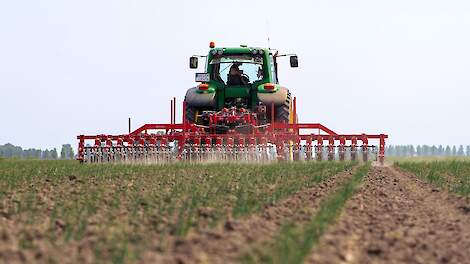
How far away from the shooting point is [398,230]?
7.14 m

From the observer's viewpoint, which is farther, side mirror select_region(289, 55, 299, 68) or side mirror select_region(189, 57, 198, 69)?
side mirror select_region(189, 57, 198, 69)

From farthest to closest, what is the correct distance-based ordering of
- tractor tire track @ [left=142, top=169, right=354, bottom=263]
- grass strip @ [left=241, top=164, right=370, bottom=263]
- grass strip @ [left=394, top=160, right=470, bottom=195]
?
grass strip @ [left=394, top=160, right=470, bottom=195] < tractor tire track @ [left=142, top=169, right=354, bottom=263] < grass strip @ [left=241, top=164, right=370, bottom=263]

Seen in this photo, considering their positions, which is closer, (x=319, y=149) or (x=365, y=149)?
(x=319, y=149)

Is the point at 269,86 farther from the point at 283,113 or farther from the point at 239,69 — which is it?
the point at 239,69

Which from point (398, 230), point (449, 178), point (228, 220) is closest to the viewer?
point (228, 220)

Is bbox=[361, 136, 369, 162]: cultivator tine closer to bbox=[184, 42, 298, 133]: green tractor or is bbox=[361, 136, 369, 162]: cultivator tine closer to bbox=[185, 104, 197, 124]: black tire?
bbox=[184, 42, 298, 133]: green tractor

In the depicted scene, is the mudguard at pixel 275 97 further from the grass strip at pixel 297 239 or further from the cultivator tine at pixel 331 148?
the grass strip at pixel 297 239

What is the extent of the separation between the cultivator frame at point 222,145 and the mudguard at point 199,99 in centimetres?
32

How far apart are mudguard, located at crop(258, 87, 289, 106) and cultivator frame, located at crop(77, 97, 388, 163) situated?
0.30 m

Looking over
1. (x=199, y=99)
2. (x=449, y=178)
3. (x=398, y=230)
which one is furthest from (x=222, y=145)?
(x=398, y=230)

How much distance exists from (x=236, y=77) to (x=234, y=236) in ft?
48.0

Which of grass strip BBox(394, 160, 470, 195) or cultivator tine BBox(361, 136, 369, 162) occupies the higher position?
cultivator tine BBox(361, 136, 369, 162)

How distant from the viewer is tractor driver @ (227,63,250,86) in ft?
67.5

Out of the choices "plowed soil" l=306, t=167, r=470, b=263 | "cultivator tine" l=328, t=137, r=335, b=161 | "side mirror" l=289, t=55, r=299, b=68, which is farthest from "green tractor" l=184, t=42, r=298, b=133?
"plowed soil" l=306, t=167, r=470, b=263
